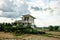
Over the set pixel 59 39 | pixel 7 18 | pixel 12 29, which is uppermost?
pixel 7 18

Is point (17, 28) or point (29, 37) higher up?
point (17, 28)

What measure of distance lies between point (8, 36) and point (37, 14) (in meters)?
0.60

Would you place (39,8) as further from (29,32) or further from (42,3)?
(29,32)

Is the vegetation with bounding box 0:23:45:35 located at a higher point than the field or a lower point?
higher

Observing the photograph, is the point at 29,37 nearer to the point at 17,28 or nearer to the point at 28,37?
the point at 28,37

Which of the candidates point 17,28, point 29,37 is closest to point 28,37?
point 29,37

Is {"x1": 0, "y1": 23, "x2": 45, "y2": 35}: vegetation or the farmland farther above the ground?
{"x1": 0, "y1": 23, "x2": 45, "y2": 35}: vegetation

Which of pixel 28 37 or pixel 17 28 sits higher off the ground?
pixel 17 28

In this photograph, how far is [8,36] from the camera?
2576mm

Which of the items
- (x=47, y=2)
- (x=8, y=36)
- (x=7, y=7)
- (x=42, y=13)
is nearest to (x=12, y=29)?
(x=8, y=36)

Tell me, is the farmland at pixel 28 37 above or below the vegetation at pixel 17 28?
below

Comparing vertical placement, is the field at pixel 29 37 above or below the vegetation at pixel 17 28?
below

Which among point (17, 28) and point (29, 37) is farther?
point (17, 28)

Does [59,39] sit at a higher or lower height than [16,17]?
lower
